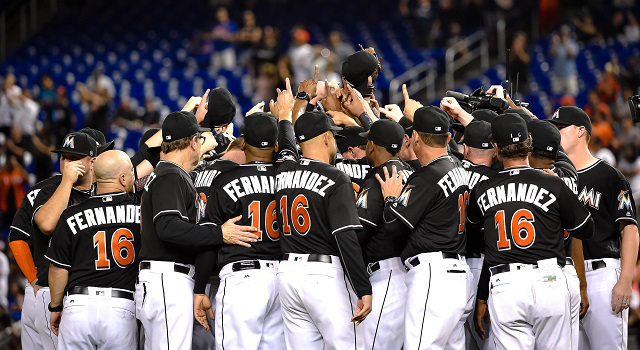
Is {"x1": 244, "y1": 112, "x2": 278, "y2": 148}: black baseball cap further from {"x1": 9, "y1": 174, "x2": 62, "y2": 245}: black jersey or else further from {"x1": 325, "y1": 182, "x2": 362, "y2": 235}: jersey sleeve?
{"x1": 9, "y1": 174, "x2": 62, "y2": 245}: black jersey

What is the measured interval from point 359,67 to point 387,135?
112 centimetres

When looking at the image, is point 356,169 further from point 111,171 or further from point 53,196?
point 53,196

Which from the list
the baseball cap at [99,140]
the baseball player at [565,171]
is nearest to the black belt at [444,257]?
the baseball player at [565,171]

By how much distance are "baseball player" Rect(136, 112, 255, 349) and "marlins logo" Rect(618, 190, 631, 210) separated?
2824 mm

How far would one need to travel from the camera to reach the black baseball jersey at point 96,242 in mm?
6160

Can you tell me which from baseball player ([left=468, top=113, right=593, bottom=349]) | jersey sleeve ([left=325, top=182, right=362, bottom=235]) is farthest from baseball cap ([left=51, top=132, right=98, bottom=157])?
baseball player ([left=468, top=113, right=593, bottom=349])

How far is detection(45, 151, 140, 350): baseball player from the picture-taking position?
6.10 m

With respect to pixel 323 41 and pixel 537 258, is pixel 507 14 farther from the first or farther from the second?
pixel 537 258

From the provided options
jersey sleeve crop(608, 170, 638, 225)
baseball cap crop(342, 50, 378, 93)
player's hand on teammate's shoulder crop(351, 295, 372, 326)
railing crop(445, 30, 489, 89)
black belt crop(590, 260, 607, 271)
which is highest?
railing crop(445, 30, 489, 89)

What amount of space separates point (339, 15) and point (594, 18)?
20.6ft

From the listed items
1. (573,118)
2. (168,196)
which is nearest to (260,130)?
(168,196)

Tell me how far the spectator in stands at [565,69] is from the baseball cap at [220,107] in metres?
11.0

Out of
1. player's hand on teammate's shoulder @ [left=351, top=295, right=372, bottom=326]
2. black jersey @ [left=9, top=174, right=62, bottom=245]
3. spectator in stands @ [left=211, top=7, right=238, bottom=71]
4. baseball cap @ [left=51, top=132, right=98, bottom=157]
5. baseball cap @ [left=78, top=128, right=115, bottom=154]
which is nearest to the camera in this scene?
player's hand on teammate's shoulder @ [left=351, top=295, right=372, bottom=326]

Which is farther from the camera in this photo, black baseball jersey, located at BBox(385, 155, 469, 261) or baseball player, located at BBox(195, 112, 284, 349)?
baseball player, located at BBox(195, 112, 284, 349)
